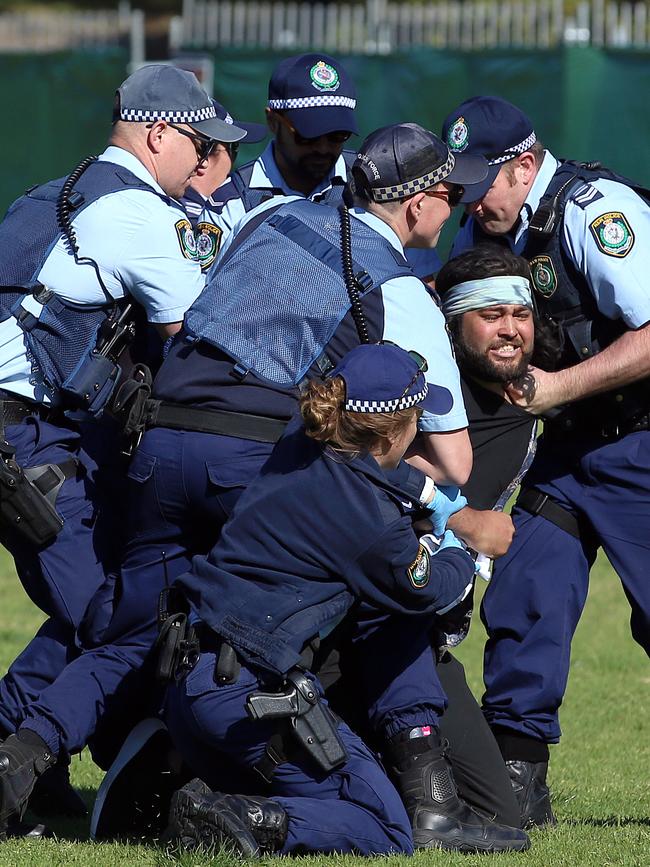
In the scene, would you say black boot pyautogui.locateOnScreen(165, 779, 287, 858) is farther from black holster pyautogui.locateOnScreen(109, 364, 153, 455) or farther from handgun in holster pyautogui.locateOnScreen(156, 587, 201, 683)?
black holster pyautogui.locateOnScreen(109, 364, 153, 455)

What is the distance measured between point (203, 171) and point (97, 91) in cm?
1022

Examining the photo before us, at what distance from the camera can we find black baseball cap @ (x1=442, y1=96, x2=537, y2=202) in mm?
5016

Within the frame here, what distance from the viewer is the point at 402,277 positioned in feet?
13.7

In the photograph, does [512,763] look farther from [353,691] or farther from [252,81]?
[252,81]

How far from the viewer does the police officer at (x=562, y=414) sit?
16.0ft

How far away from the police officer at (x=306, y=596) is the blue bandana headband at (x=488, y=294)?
2.91 feet

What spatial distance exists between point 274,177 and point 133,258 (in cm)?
164

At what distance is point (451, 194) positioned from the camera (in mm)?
4551

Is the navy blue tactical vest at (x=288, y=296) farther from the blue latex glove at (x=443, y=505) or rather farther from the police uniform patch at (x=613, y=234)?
the police uniform patch at (x=613, y=234)

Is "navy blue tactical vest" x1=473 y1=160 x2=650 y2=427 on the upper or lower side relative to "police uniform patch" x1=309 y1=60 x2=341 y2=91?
lower

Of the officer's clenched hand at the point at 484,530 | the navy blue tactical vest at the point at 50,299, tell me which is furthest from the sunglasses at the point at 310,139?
the officer's clenched hand at the point at 484,530

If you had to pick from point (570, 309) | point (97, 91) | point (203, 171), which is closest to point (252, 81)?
point (97, 91)

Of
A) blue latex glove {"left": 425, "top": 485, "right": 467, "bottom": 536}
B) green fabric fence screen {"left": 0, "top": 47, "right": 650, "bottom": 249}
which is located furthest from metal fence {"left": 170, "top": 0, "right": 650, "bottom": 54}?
blue latex glove {"left": 425, "top": 485, "right": 467, "bottom": 536}

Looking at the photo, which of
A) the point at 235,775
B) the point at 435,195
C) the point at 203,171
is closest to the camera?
the point at 235,775
